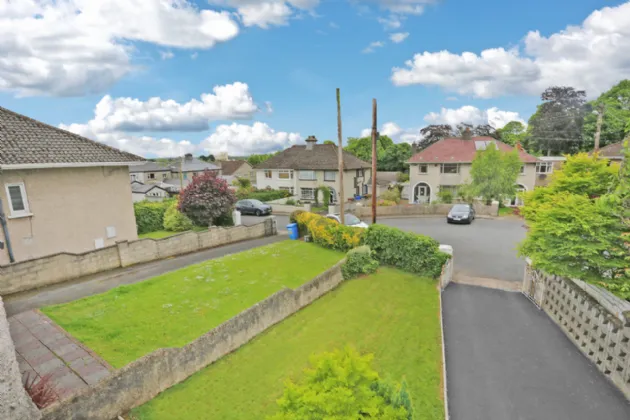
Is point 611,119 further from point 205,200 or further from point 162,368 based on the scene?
point 162,368

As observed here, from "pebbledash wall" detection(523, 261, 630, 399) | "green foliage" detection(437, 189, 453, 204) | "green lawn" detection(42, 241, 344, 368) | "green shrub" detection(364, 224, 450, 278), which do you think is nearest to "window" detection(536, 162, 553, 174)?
"green foliage" detection(437, 189, 453, 204)

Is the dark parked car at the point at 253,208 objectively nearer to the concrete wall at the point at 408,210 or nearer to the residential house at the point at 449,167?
the concrete wall at the point at 408,210

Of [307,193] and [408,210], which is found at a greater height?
[307,193]

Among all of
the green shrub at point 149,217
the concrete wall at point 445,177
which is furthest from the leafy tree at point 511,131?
the green shrub at point 149,217

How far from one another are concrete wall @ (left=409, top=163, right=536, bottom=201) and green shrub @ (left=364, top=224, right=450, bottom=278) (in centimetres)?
2418

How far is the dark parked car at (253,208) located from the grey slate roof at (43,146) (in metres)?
16.2

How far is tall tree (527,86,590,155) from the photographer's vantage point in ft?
172

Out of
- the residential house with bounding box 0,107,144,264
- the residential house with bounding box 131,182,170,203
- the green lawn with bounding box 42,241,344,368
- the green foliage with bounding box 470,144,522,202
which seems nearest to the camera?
the green lawn with bounding box 42,241,344,368

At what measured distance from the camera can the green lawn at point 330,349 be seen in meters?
7.51

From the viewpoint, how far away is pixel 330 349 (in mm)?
Answer: 9734


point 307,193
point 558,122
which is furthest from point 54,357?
point 558,122

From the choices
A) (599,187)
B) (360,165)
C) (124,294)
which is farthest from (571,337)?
(360,165)

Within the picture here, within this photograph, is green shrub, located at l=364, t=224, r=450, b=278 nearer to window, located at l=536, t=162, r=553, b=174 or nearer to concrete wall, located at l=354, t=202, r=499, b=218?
concrete wall, located at l=354, t=202, r=499, b=218

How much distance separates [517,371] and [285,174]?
37483 millimetres
